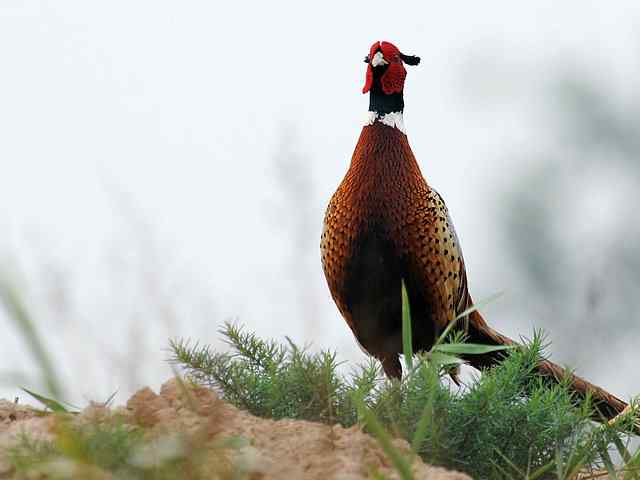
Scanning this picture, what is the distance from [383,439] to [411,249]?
101 inches

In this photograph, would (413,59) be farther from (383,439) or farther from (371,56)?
(383,439)

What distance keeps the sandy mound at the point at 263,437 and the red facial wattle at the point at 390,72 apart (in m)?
2.29

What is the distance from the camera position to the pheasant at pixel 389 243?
13.7ft

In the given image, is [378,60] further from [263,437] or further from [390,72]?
[263,437]

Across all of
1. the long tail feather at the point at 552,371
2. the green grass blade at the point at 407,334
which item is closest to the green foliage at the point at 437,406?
the green grass blade at the point at 407,334

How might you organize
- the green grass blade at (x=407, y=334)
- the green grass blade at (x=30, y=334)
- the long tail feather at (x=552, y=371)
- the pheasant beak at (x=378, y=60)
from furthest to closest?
the pheasant beak at (x=378, y=60) < the long tail feather at (x=552, y=371) < the green grass blade at (x=407, y=334) < the green grass blade at (x=30, y=334)

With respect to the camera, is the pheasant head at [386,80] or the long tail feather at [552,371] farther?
the pheasant head at [386,80]

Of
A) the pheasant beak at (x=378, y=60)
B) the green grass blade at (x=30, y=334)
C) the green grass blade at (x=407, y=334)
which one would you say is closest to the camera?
the green grass blade at (x=30, y=334)

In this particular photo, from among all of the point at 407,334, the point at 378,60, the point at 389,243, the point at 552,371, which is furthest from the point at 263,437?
the point at 378,60

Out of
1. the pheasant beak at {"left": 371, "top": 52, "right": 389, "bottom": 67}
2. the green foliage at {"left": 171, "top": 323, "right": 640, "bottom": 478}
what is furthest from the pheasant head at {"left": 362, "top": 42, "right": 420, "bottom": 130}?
the green foliage at {"left": 171, "top": 323, "right": 640, "bottom": 478}

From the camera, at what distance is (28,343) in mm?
1597

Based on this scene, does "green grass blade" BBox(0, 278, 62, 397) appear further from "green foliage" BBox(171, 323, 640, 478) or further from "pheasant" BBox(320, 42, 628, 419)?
"pheasant" BBox(320, 42, 628, 419)

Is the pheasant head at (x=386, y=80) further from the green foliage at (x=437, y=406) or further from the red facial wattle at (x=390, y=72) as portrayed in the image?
the green foliage at (x=437, y=406)

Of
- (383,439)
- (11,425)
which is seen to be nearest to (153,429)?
(11,425)
